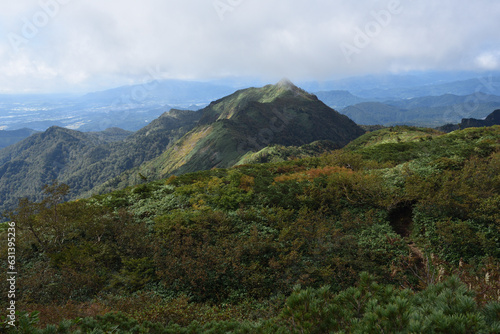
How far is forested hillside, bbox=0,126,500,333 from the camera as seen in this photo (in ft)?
21.1

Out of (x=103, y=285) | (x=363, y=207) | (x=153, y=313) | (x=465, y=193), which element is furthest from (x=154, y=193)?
(x=465, y=193)

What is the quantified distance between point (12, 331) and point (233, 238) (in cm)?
905

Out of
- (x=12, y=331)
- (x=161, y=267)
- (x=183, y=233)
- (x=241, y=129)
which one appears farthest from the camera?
(x=241, y=129)

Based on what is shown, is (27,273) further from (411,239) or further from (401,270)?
(411,239)

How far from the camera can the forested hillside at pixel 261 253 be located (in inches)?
253

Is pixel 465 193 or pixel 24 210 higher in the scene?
pixel 465 193

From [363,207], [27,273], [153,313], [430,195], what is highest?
[430,195]

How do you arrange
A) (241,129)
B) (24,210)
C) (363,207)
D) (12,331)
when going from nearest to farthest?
(12,331), (24,210), (363,207), (241,129)

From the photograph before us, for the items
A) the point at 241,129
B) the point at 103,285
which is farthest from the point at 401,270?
the point at 241,129

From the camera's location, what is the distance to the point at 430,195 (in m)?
13.3

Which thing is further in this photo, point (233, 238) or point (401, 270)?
point (233, 238)

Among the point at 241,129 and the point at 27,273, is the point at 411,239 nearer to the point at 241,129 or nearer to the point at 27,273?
the point at 27,273

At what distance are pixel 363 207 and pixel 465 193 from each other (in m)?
5.01

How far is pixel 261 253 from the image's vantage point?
11.6 meters
